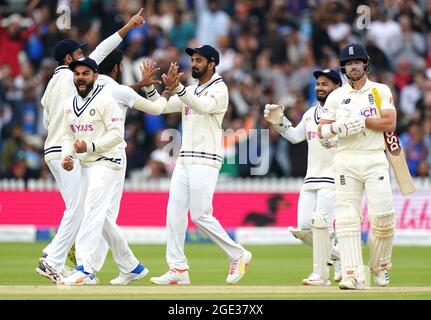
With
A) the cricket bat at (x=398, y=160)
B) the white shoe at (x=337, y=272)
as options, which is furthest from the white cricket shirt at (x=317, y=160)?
the cricket bat at (x=398, y=160)

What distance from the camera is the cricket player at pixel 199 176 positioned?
12664 mm

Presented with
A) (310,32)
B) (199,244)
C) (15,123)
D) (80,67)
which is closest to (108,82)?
(80,67)

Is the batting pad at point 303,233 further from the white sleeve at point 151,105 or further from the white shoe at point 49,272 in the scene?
the white shoe at point 49,272

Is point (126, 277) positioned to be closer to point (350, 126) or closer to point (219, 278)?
point (219, 278)

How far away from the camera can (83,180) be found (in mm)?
12297

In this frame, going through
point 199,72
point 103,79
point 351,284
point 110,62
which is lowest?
point 351,284

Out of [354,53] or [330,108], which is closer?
[354,53]

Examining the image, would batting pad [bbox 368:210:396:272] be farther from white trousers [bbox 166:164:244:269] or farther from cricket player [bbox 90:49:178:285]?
cricket player [bbox 90:49:178:285]

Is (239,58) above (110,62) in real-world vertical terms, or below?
above

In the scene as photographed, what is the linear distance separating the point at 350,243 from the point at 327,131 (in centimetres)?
101

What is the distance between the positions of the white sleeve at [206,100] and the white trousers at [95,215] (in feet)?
3.07

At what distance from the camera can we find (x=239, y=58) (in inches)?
909

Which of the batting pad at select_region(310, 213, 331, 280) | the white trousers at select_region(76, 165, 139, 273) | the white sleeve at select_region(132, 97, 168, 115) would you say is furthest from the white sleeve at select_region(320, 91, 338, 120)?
the white trousers at select_region(76, 165, 139, 273)

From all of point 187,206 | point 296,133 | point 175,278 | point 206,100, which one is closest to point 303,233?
point 296,133
